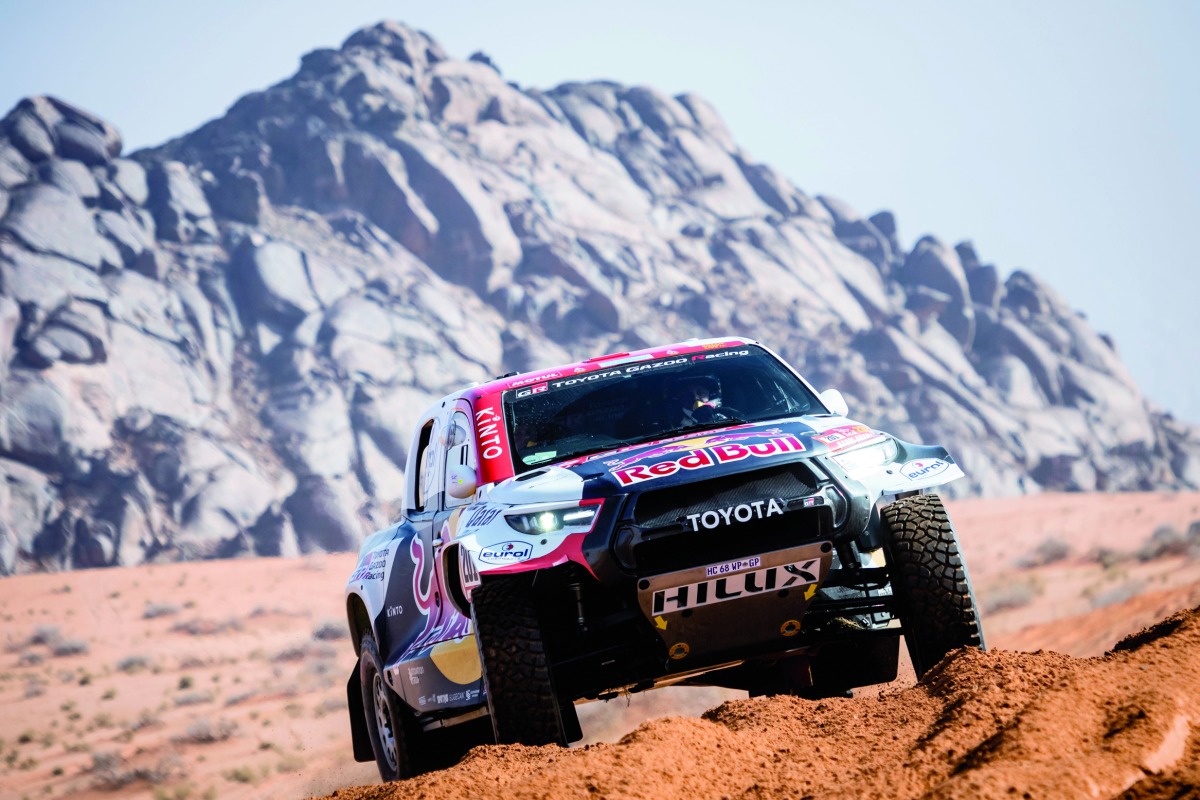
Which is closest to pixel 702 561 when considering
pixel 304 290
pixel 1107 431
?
pixel 304 290

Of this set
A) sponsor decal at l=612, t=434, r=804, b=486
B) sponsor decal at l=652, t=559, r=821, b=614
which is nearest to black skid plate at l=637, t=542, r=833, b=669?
sponsor decal at l=652, t=559, r=821, b=614

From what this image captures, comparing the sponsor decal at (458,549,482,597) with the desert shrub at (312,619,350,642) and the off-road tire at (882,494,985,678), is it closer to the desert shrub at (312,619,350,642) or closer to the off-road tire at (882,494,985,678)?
the off-road tire at (882,494,985,678)

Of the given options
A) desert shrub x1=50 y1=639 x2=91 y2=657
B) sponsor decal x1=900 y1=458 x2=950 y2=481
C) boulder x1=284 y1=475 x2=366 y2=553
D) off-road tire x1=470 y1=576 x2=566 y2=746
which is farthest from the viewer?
boulder x1=284 y1=475 x2=366 y2=553

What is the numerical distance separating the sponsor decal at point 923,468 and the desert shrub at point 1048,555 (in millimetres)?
25351

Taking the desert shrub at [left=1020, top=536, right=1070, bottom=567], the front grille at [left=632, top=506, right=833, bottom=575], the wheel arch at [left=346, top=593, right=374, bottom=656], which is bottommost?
the desert shrub at [left=1020, top=536, right=1070, bottom=567]

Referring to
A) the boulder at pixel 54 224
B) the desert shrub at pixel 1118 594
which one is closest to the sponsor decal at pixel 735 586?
the desert shrub at pixel 1118 594

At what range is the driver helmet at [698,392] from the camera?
278 inches

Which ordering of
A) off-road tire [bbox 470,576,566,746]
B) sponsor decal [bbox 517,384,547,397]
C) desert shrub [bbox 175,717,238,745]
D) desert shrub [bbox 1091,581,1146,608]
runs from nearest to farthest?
off-road tire [bbox 470,576,566,746]
sponsor decal [bbox 517,384,547,397]
desert shrub [bbox 1091,581,1146,608]
desert shrub [bbox 175,717,238,745]

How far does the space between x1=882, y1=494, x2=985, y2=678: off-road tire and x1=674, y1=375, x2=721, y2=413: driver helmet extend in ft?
5.30

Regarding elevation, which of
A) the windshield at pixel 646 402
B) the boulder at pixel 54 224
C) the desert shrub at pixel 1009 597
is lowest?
the desert shrub at pixel 1009 597

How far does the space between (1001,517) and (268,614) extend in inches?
966

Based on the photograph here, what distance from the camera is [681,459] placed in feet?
18.4

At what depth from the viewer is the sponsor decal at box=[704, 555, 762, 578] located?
17.5 feet

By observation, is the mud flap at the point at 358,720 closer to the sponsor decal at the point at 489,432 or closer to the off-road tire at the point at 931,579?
the sponsor decal at the point at 489,432
